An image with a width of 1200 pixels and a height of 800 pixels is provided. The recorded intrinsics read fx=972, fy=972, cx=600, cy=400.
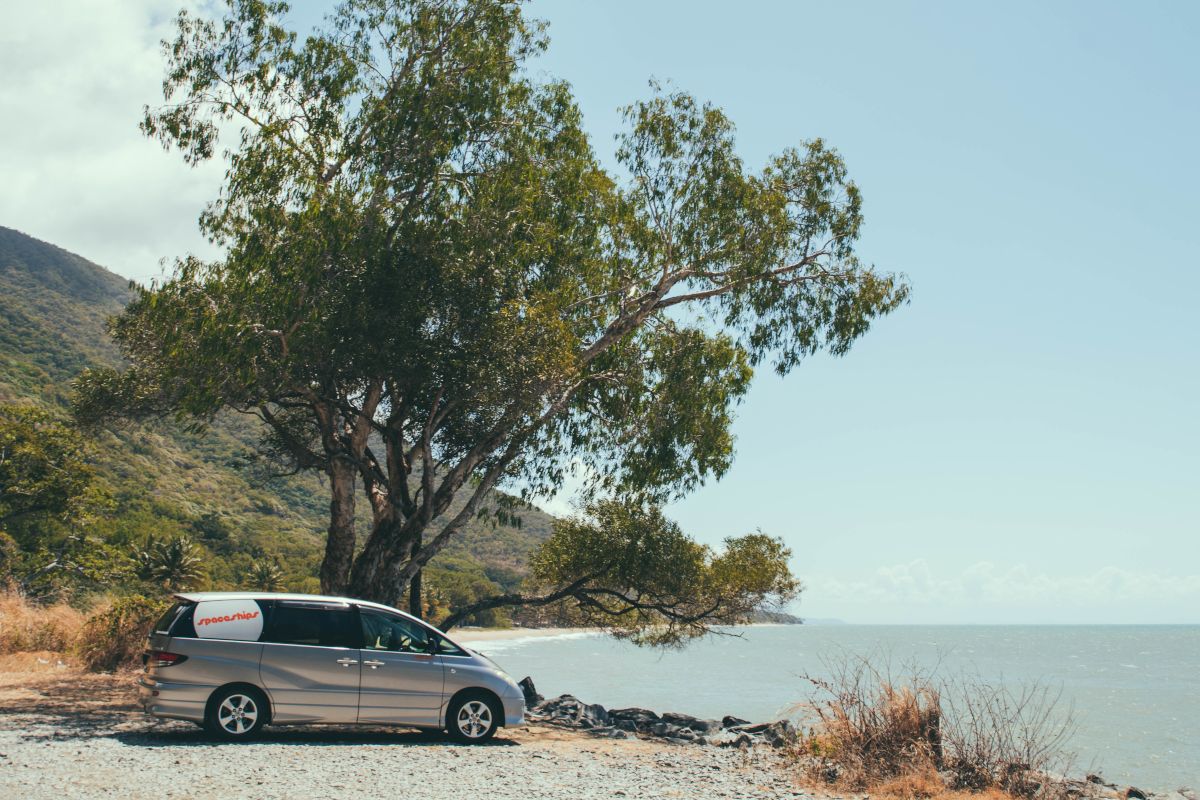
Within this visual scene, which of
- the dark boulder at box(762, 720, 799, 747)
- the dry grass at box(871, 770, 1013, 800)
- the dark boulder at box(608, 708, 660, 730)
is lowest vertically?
the dark boulder at box(608, 708, 660, 730)

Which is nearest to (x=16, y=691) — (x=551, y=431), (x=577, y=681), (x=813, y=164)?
(x=551, y=431)

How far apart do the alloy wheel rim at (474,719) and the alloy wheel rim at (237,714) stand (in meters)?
2.53

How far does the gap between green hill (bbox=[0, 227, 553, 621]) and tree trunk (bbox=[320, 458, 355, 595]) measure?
2896cm

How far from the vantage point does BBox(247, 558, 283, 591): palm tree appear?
183 feet

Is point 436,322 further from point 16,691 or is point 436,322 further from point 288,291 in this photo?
point 16,691

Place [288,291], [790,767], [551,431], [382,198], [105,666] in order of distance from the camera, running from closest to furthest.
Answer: [790,767]
[288,291]
[382,198]
[105,666]
[551,431]

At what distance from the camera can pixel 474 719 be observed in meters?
12.5

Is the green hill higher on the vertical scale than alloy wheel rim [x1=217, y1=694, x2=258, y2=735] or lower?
higher

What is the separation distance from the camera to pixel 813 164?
21.5m

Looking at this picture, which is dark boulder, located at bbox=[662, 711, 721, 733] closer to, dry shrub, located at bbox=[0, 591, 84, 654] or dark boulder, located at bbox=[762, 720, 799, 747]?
dark boulder, located at bbox=[762, 720, 799, 747]

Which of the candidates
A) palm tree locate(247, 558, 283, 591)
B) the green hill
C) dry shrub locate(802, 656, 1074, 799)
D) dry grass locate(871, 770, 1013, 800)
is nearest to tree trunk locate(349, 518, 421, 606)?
dry shrub locate(802, 656, 1074, 799)

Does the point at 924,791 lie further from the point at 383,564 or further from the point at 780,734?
the point at 383,564

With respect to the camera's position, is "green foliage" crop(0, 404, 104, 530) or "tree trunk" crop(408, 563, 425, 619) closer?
"tree trunk" crop(408, 563, 425, 619)

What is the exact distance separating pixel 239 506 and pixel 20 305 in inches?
1696
